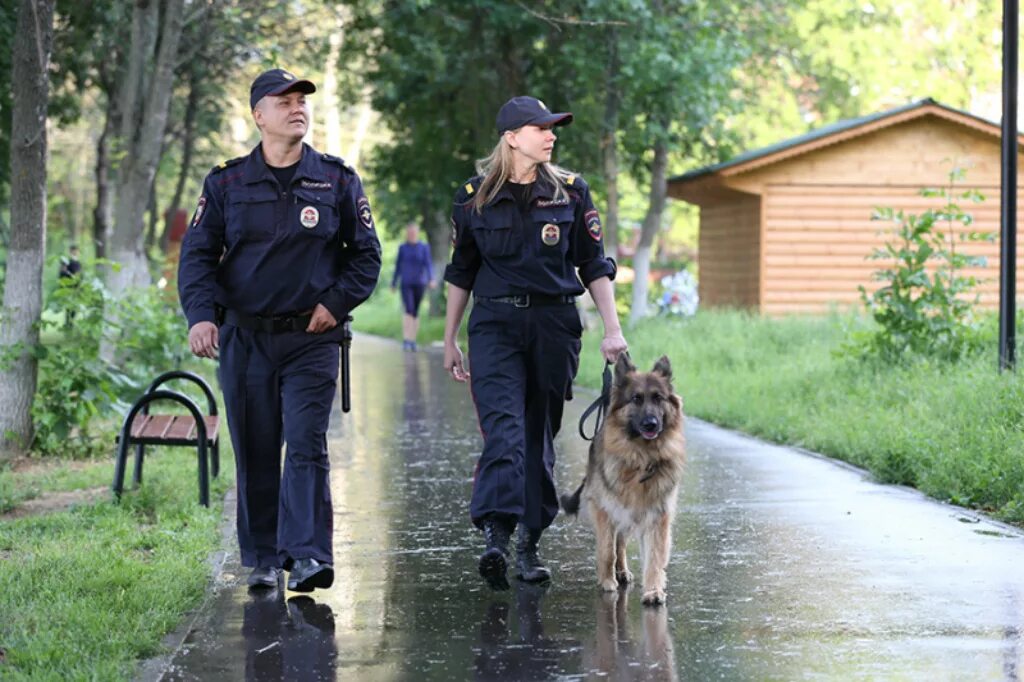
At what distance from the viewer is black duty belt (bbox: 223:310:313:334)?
6863 mm

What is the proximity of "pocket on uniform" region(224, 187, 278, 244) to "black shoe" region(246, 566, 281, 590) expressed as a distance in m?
1.47

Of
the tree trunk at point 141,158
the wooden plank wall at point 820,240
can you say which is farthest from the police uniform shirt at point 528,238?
the wooden plank wall at point 820,240

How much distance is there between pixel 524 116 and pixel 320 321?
4.15 ft

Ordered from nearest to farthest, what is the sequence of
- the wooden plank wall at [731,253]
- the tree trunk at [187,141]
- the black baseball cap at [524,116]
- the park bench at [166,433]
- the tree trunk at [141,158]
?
the black baseball cap at [524,116] < the park bench at [166,433] < the tree trunk at [141,158] < the wooden plank wall at [731,253] < the tree trunk at [187,141]

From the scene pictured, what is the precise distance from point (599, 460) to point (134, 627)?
2.10 m

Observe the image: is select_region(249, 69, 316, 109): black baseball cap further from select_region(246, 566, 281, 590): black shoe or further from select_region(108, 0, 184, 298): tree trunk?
select_region(108, 0, 184, 298): tree trunk

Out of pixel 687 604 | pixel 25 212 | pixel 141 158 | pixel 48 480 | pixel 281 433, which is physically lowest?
pixel 687 604

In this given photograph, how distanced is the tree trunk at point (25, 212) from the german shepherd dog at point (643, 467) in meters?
6.20

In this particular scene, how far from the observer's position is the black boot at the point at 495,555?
6828 mm

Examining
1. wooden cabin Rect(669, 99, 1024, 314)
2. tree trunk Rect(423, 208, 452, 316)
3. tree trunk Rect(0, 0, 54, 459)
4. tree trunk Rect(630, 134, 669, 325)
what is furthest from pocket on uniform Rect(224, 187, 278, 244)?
tree trunk Rect(423, 208, 452, 316)

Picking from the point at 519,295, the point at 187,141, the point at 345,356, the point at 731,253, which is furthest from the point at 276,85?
the point at 187,141

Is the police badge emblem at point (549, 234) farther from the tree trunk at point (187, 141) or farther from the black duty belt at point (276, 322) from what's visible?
the tree trunk at point (187, 141)

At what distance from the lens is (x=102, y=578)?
6.94 metres

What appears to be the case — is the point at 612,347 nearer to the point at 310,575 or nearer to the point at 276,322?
the point at 276,322
